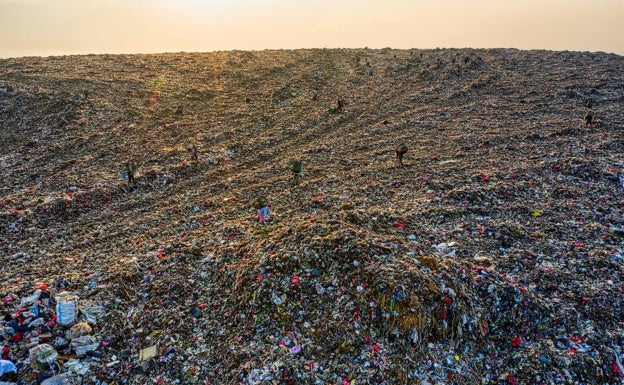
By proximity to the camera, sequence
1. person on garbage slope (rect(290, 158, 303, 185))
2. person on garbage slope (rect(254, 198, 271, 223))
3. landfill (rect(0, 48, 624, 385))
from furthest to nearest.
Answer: person on garbage slope (rect(290, 158, 303, 185))
person on garbage slope (rect(254, 198, 271, 223))
landfill (rect(0, 48, 624, 385))

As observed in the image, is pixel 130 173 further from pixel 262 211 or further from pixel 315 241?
pixel 315 241

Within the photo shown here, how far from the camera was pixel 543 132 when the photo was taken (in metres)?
12.1

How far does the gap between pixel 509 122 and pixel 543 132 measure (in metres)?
1.38

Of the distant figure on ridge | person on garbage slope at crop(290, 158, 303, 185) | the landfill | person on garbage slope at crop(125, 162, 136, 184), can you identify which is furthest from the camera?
the distant figure on ridge

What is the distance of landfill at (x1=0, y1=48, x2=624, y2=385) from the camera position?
16.0ft

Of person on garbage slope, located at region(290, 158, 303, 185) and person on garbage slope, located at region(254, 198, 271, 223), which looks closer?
person on garbage slope, located at region(254, 198, 271, 223)

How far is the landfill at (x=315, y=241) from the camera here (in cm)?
488

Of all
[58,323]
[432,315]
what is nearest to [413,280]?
[432,315]

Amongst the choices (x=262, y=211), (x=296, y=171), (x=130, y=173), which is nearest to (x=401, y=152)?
(x=296, y=171)

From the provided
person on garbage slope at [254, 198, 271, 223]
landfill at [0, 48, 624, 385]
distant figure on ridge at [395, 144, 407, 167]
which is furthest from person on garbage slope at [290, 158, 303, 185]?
distant figure on ridge at [395, 144, 407, 167]

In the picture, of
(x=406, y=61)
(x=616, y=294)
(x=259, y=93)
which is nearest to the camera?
(x=616, y=294)

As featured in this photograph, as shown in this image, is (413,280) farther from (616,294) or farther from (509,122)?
(509,122)

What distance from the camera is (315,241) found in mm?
6184

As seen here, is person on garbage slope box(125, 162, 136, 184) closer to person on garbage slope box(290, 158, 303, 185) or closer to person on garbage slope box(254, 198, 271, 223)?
person on garbage slope box(254, 198, 271, 223)
